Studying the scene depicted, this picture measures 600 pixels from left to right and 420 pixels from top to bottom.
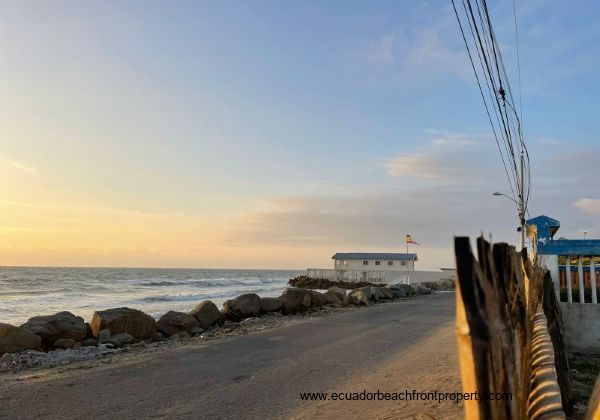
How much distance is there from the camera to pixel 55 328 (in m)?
12.5

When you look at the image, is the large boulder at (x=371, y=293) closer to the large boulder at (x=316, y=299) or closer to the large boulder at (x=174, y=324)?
the large boulder at (x=316, y=299)

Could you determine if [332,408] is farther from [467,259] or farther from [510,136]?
[510,136]

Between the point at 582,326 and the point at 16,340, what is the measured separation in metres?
11.4

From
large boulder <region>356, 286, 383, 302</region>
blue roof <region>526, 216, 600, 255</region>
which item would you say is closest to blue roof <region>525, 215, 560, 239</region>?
blue roof <region>526, 216, 600, 255</region>

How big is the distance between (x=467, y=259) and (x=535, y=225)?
11652 mm

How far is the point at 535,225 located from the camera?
12523 mm

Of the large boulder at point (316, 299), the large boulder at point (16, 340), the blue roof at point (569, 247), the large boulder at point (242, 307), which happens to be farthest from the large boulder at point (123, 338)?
the blue roof at point (569, 247)

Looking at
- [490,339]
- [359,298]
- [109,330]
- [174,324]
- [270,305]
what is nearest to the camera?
[490,339]

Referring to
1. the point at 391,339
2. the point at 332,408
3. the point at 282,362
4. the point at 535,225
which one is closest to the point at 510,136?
the point at 535,225

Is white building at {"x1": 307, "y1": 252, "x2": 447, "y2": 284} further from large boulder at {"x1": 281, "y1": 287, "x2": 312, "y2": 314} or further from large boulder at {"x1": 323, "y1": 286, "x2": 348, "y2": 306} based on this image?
large boulder at {"x1": 281, "y1": 287, "x2": 312, "y2": 314}

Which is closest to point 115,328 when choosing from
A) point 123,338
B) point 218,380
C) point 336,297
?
point 123,338

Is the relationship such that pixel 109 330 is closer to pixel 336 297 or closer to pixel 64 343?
pixel 64 343

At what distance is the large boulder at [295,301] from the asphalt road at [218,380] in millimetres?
5936

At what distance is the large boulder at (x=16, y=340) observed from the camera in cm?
1095
